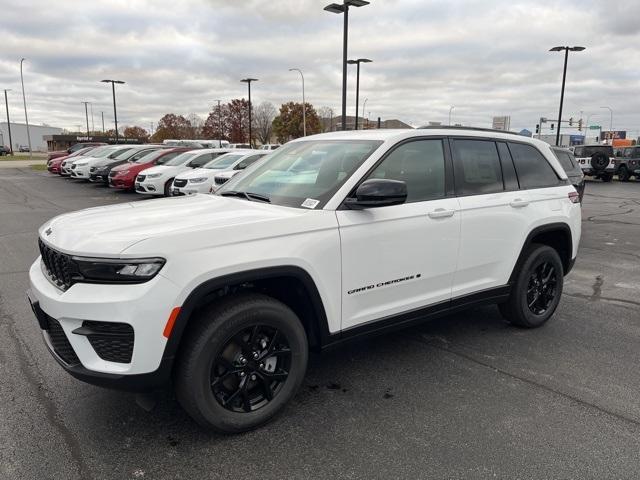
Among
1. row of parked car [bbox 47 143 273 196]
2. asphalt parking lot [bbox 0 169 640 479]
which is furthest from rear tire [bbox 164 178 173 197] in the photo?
asphalt parking lot [bbox 0 169 640 479]

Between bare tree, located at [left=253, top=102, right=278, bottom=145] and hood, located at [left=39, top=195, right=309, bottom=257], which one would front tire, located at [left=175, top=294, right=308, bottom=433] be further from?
bare tree, located at [left=253, top=102, right=278, bottom=145]

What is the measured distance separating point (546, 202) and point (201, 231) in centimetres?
331

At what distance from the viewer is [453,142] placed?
3967mm

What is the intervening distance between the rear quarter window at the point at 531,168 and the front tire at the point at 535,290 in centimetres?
59

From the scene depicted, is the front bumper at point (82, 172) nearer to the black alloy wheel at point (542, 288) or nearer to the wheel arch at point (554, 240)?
the wheel arch at point (554, 240)

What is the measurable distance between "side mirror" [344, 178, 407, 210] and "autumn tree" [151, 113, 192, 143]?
3748 inches

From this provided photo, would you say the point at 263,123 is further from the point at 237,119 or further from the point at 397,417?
the point at 397,417

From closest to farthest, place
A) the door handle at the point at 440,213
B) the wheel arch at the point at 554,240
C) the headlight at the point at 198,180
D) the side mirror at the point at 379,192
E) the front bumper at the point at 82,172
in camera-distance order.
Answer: the side mirror at the point at 379,192, the door handle at the point at 440,213, the wheel arch at the point at 554,240, the headlight at the point at 198,180, the front bumper at the point at 82,172

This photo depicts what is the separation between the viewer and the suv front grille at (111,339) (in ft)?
8.11

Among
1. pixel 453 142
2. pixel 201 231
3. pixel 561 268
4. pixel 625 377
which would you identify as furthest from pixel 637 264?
pixel 201 231

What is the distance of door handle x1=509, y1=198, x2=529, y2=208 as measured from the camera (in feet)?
13.9

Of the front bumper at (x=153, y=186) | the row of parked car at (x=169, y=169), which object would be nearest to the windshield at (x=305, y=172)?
the row of parked car at (x=169, y=169)

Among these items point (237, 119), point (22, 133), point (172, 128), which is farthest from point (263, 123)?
point (22, 133)

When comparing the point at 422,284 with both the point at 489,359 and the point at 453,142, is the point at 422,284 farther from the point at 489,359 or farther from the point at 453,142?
the point at 453,142
